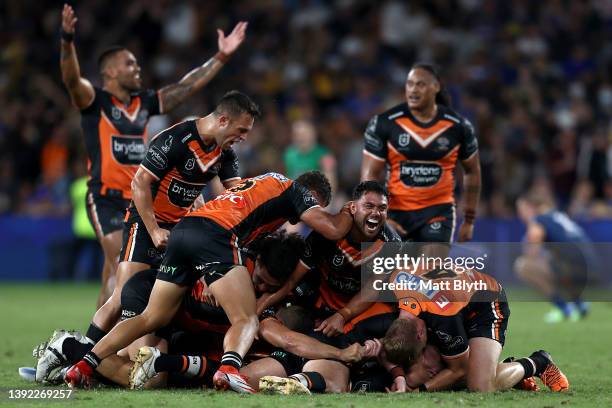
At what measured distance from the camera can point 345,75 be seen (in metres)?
20.2

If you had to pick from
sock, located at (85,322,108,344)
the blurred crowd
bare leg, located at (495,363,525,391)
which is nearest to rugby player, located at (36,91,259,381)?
sock, located at (85,322,108,344)

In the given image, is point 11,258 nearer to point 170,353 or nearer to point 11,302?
point 11,302

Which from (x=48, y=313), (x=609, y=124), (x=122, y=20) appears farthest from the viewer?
(x=122, y=20)

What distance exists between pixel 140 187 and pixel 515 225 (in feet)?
33.2

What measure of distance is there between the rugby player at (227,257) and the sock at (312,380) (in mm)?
398

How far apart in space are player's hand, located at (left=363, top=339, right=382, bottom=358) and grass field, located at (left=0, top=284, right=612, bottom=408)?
48 cm

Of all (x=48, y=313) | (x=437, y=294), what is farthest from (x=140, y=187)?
(x=48, y=313)

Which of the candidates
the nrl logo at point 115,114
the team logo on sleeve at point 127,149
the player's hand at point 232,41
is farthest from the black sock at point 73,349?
the player's hand at point 232,41

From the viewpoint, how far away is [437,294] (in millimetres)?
8102

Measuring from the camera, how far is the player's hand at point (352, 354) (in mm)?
7875

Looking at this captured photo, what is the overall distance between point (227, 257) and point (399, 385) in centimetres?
152

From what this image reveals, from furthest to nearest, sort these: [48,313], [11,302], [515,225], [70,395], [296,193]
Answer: [515,225] → [11,302] → [48,313] → [296,193] → [70,395]

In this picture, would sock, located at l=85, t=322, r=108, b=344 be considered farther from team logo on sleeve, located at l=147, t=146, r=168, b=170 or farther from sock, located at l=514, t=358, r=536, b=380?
sock, located at l=514, t=358, r=536, b=380

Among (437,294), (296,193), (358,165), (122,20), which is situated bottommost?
(437,294)
